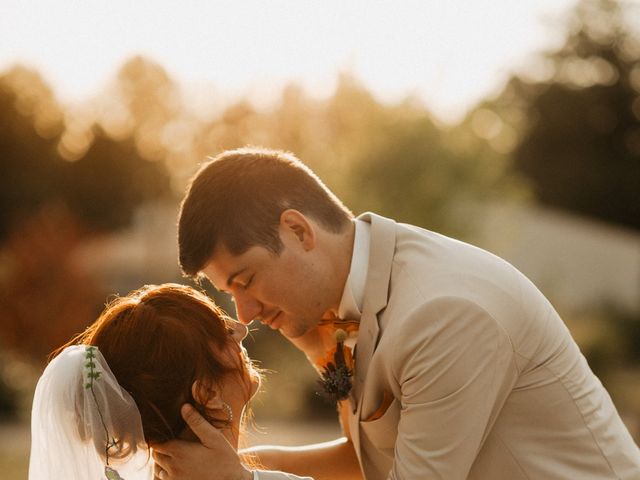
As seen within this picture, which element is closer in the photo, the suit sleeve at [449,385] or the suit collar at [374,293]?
the suit sleeve at [449,385]

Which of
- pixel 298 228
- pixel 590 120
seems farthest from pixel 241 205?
pixel 590 120

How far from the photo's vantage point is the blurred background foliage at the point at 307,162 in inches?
814

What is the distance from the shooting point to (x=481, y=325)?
3225 mm

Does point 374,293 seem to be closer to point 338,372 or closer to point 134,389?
point 338,372

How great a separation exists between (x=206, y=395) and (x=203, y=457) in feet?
0.88

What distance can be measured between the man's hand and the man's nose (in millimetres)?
458

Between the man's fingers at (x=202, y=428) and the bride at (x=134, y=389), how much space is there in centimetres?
10

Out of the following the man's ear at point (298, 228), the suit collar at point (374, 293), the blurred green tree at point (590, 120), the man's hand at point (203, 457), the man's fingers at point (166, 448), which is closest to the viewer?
the man's hand at point (203, 457)

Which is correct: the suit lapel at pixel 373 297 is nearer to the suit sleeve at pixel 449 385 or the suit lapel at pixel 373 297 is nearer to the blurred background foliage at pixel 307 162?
the suit sleeve at pixel 449 385

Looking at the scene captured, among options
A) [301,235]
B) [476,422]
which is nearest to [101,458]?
[301,235]

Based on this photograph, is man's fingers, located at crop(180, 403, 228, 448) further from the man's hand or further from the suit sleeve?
the suit sleeve

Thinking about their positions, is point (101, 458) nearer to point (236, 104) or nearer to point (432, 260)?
point (432, 260)

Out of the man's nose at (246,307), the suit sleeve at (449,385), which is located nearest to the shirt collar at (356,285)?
the man's nose at (246,307)

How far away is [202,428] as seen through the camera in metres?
3.36
